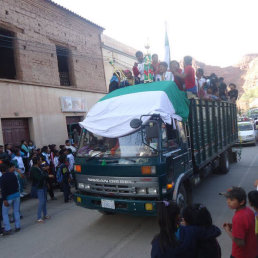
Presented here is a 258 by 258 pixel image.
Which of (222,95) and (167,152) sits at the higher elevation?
(222,95)

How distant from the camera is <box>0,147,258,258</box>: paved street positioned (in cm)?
416

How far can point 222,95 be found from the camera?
1030cm

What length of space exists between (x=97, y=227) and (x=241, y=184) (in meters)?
4.59

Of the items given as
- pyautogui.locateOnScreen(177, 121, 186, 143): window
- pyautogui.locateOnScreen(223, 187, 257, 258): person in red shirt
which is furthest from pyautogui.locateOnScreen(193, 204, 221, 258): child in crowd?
pyautogui.locateOnScreen(177, 121, 186, 143): window

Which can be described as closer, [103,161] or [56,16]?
[103,161]

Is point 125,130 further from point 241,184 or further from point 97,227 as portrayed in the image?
point 241,184

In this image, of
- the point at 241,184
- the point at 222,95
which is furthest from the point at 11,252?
the point at 222,95

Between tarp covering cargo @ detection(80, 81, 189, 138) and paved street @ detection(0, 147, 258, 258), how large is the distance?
1.87 metres

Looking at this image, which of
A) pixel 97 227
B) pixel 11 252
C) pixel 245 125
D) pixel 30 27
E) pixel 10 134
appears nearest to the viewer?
pixel 11 252

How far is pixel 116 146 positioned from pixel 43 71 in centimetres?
960

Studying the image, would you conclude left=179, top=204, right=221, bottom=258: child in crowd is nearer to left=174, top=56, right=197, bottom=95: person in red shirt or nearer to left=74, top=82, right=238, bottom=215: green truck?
left=74, top=82, right=238, bottom=215: green truck

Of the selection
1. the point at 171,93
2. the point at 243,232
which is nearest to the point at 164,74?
the point at 171,93

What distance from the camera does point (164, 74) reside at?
21.7 feet

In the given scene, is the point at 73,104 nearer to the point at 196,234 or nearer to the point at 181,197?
the point at 181,197
